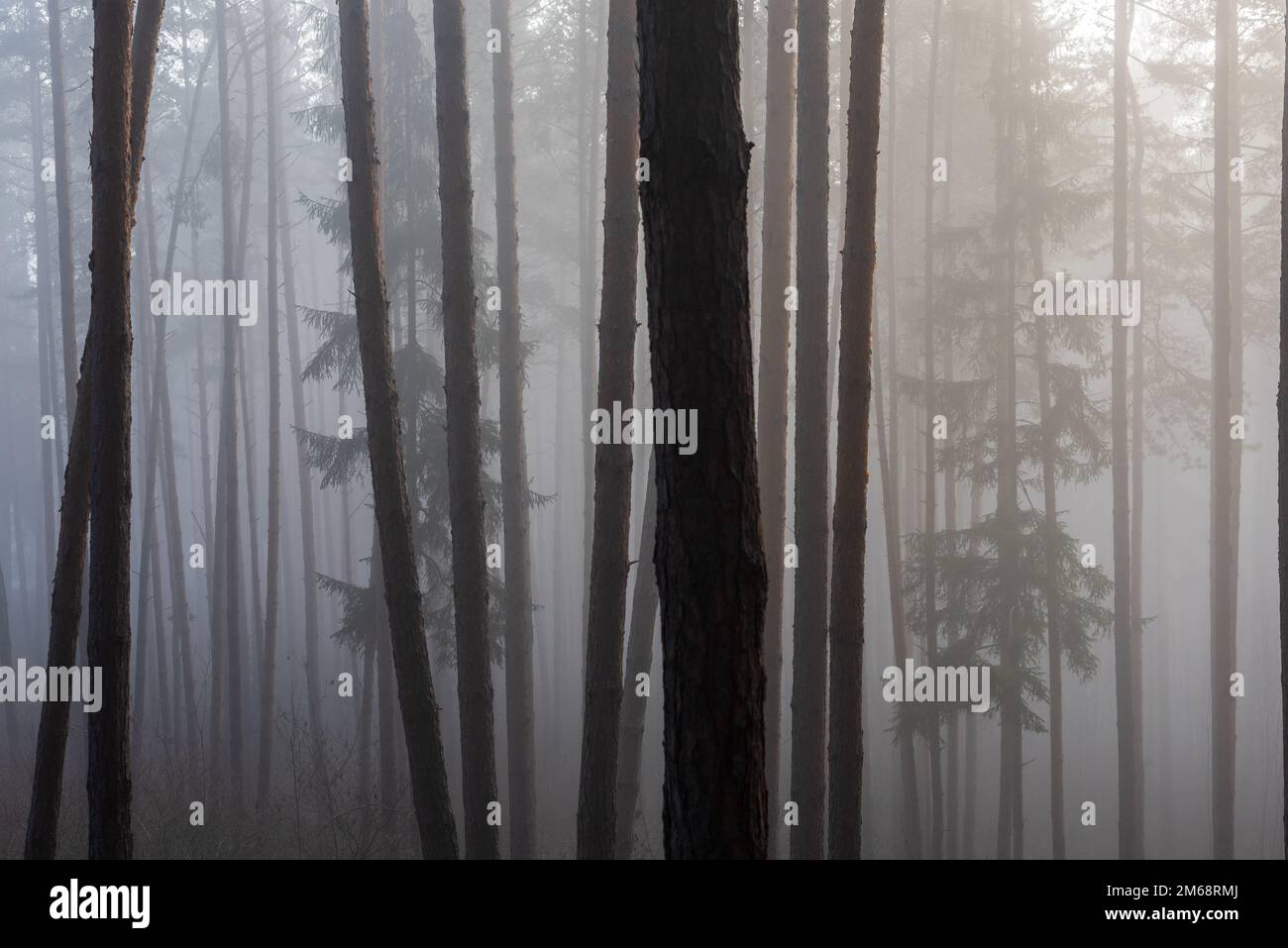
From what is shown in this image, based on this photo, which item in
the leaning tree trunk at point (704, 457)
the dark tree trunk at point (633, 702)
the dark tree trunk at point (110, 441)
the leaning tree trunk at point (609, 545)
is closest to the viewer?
the leaning tree trunk at point (704, 457)

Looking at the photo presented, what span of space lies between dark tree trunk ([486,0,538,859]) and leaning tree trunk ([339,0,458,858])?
172 inches

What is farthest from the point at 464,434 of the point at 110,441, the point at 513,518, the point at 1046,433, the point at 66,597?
the point at 1046,433

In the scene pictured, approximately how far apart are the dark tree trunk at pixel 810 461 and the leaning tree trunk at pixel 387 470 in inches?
119

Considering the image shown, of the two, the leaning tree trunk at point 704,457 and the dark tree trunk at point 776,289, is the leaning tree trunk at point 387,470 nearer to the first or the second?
the dark tree trunk at point 776,289

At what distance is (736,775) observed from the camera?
4531 millimetres

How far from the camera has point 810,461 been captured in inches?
371

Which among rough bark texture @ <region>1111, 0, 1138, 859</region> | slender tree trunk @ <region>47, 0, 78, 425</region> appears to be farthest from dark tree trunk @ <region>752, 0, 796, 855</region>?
slender tree trunk @ <region>47, 0, 78, 425</region>

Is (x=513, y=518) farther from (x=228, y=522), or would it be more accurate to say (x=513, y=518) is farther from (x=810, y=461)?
(x=228, y=522)

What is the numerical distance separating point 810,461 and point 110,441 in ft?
17.6

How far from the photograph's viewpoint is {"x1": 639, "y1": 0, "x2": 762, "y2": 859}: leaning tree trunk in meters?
4.54

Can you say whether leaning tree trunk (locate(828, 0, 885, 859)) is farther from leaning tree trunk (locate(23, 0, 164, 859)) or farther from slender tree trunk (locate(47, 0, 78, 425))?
slender tree trunk (locate(47, 0, 78, 425))

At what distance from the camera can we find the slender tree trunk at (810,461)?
368 inches

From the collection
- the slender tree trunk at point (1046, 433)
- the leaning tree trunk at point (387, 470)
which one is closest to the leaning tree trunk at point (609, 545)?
the leaning tree trunk at point (387, 470)
